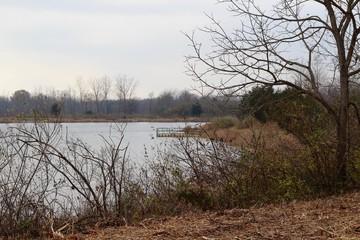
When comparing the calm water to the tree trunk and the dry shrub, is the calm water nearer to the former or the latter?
the dry shrub

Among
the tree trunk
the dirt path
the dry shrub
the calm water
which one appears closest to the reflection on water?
the calm water

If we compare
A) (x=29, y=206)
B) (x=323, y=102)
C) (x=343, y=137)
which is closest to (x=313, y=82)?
(x=323, y=102)

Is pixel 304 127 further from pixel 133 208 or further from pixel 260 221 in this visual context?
pixel 260 221

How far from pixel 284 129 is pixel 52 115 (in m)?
5.18

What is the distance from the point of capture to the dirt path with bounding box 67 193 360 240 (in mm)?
5895

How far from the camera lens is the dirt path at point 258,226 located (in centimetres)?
589

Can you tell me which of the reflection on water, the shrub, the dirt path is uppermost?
the shrub

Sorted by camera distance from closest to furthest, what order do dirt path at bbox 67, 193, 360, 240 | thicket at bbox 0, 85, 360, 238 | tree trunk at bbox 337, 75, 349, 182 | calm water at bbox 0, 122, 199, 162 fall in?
dirt path at bbox 67, 193, 360, 240, thicket at bbox 0, 85, 360, 238, tree trunk at bbox 337, 75, 349, 182, calm water at bbox 0, 122, 199, 162

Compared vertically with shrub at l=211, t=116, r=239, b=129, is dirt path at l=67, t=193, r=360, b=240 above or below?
below

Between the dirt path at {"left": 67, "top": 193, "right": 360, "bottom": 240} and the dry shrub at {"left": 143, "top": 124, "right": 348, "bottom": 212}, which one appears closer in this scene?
the dirt path at {"left": 67, "top": 193, "right": 360, "bottom": 240}

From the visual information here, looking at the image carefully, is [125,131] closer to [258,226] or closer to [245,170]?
[245,170]

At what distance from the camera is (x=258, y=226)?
20.8ft

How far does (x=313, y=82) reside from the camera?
11.1 metres

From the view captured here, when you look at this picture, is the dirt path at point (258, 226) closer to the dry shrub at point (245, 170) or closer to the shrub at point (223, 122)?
the dry shrub at point (245, 170)
